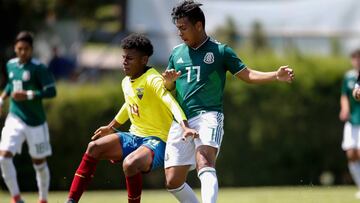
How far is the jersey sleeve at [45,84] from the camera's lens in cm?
1366

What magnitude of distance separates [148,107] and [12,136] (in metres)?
3.79

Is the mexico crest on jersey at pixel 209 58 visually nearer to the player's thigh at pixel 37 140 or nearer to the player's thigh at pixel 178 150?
the player's thigh at pixel 178 150

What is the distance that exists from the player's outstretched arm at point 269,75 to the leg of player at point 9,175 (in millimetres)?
4508

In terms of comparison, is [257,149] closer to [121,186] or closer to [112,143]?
[121,186]

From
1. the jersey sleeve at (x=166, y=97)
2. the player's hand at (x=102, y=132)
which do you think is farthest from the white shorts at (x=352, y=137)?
the jersey sleeve at (x=166, y=97)

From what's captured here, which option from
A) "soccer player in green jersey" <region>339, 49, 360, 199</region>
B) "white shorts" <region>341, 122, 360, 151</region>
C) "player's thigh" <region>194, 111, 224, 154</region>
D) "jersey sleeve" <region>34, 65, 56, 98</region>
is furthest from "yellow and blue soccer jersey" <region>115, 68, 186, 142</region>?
"white shorts" <region>341, 122, 360, 151</region>

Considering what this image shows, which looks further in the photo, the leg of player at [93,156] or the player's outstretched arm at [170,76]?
the leg of player at [93,156]

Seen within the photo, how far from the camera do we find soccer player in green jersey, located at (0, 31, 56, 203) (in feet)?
44.7

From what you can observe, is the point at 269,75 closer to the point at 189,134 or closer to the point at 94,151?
the point at 189,134

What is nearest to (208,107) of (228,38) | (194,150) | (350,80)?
(194,150)

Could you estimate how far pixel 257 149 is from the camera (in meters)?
21.6

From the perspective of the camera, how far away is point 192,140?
1024 centimetres

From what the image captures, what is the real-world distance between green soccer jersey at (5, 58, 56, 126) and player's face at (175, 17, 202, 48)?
3872 mm

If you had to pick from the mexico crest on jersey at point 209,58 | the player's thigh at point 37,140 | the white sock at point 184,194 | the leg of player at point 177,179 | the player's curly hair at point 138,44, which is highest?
the player's curly hair at point 138,44
